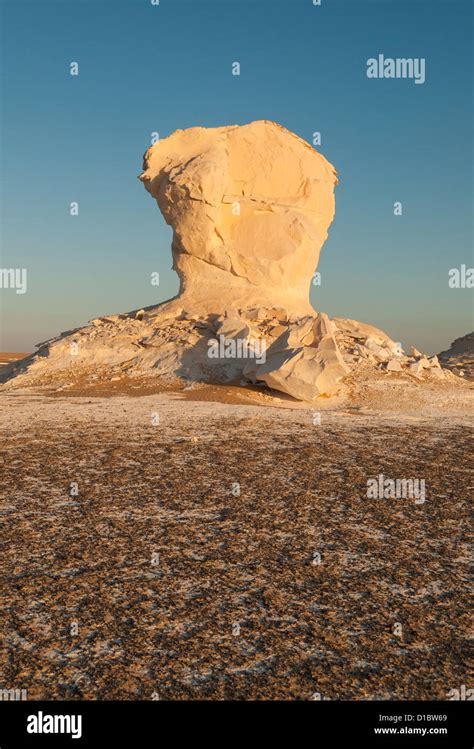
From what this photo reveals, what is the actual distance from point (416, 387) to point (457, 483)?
804 centimetres

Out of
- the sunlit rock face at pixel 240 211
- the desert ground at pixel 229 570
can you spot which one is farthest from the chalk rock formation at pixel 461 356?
the desert ground at pixel 229 570

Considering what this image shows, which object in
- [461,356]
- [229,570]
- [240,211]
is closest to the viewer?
[229,570]

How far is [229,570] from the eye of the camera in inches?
156

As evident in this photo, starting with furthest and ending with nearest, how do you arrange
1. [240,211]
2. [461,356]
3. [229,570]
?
[461,356], [240,211], [229,570]

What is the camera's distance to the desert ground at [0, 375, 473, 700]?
2.87 m

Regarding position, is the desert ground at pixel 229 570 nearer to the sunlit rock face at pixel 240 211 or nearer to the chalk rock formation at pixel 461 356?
the sunlit rock face at pixel 240 211

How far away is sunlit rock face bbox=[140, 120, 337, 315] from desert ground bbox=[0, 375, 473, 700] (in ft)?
34.1

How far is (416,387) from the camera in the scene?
14.1 m

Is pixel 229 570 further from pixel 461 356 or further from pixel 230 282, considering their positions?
pixel 461 356

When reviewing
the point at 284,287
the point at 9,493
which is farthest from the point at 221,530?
the point at 284,287

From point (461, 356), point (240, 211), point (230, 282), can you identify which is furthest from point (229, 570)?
point (461, 356)

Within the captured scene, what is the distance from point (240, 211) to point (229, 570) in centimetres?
1570

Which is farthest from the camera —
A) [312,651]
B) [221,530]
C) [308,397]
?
[308,397]
